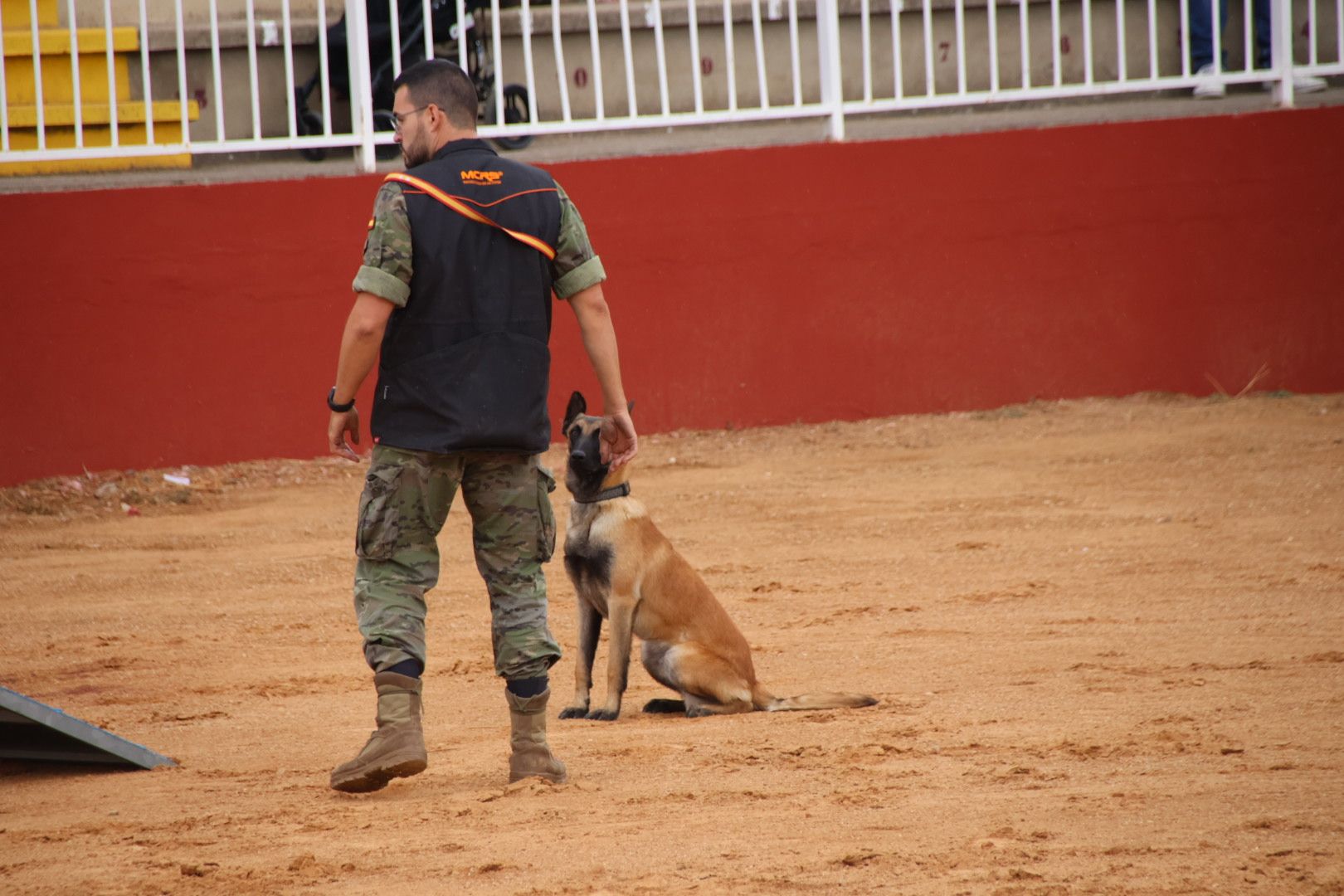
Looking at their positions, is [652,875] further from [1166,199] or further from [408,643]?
[1166,199]

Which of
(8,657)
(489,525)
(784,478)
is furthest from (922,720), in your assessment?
(784,478)

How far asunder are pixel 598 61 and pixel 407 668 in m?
7.26

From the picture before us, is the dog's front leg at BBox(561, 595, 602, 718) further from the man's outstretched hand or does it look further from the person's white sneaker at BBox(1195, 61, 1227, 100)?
the person's white sneaker at BBox(1195, 61, 1227, 100)

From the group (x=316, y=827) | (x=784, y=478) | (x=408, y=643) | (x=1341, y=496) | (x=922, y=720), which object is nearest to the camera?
(x=316, y=827)

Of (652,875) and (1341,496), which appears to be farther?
(1341,496)

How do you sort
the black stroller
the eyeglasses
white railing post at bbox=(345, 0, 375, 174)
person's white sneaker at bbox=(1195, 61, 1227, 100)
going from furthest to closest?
1. person's white sneaker at bbox=(1195, 61, 1227, 100)
2. the black stroller
3. white railing post at bbox=(345, 0, 375, 174)
4. the eyeglasses

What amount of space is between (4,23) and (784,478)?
22.7 feet

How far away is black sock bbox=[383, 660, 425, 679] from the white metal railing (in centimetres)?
649

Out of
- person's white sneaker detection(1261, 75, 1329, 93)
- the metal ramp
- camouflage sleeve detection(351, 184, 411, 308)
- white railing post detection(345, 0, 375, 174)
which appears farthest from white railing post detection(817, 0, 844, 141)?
the metal ramp

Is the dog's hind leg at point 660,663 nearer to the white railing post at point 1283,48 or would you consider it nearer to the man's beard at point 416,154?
the man's beard at point 416,154

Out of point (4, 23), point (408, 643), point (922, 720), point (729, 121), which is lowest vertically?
point (922, 720)

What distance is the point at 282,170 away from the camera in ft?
36.1

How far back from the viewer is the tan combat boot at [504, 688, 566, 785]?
4.61 metres

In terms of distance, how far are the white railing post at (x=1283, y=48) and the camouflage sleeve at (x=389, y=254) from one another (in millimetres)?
9080
